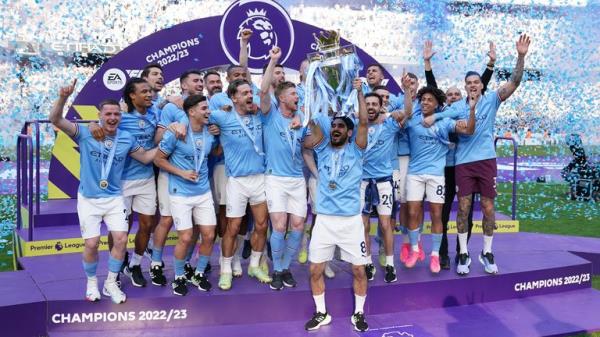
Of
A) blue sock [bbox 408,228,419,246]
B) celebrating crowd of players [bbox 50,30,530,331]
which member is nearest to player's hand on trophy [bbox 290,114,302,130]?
celebrating crowd of players [bbox 50,30,530,331]

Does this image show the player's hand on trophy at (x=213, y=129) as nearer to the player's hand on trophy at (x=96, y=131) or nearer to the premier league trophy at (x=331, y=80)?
the premier league trophy at (x=331, y=80)

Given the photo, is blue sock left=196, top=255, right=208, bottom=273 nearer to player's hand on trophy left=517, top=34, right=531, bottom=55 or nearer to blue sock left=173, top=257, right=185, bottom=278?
blue sock left=173, top=257, right=185, bottom=278

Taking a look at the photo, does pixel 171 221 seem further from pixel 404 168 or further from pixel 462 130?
pixel 462 130

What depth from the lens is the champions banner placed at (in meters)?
8.27

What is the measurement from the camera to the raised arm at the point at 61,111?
4203 millimetres

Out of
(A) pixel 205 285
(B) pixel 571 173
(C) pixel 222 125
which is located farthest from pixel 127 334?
(B) pixel 571 173

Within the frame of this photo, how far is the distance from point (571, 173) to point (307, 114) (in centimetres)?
1102

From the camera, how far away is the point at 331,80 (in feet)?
15.7

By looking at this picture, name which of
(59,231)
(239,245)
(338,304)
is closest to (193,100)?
(239,245)

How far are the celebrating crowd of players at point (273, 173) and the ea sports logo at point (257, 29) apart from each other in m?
3.01

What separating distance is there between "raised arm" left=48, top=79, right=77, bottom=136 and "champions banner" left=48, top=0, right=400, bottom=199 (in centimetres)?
405

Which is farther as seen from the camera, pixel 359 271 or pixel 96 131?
pixel 359 271

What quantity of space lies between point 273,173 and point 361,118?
987mm

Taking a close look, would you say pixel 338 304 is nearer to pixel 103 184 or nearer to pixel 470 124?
pixel 470 124
